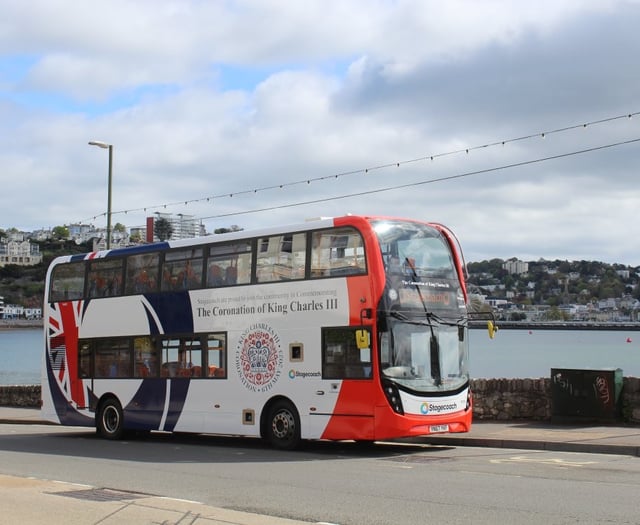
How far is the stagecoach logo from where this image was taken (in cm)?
1861

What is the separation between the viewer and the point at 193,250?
20469 millimetres

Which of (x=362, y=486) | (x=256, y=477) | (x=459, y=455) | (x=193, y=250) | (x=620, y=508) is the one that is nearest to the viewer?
(x=620, y=508)

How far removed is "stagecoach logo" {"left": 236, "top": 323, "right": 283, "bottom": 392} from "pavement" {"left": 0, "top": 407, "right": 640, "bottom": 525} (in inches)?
134

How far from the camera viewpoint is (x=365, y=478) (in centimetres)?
1359

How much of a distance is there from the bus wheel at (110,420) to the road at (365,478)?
1389 millimetres

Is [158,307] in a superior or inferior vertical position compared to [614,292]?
inferior

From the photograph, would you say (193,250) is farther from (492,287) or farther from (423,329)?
(492,287)

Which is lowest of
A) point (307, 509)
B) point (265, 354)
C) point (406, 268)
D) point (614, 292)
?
point (307, 509)

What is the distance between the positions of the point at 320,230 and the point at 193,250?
3.80 m

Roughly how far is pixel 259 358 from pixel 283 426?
1.45 m

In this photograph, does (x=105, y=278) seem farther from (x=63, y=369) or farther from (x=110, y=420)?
(x=110, y=420)

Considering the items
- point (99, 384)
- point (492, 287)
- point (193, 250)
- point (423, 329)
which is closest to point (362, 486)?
point (423, 329)

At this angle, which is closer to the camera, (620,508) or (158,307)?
(620,508)

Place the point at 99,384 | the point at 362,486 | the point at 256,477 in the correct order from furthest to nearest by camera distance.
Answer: the point at 99,384, the point at 256,477, the point at 362,486
